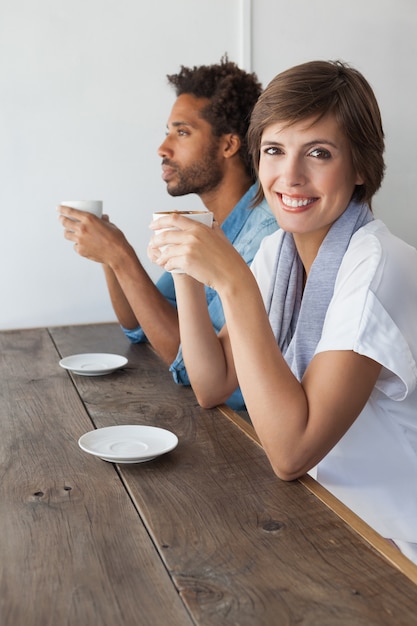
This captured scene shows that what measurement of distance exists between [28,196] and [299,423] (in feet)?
5.77

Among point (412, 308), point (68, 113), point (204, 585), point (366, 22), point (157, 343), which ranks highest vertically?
point (366, 22)

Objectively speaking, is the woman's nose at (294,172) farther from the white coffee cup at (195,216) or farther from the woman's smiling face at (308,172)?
the white coffee cup at (195,216)

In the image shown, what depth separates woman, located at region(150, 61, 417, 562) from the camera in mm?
1075

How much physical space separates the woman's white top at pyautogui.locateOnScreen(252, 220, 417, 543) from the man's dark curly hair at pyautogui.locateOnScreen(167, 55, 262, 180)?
0.93 m

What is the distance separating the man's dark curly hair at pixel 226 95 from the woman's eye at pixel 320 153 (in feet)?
2.88

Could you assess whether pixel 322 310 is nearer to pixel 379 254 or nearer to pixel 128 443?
pixel 379 254

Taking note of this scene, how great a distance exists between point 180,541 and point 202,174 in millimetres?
1431

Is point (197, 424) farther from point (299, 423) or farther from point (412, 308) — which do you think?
point (412, 308)

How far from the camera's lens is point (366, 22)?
9.21 ft

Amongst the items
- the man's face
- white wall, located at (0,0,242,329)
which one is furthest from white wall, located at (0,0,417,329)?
the man's face

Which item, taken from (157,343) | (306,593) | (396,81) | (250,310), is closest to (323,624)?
(306,593)

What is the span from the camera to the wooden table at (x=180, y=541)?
0.74 m

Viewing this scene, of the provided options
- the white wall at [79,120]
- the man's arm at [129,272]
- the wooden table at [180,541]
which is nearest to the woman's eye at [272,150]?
the wooden table at [180,541]

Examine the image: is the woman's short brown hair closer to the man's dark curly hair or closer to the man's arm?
the man's arm
